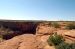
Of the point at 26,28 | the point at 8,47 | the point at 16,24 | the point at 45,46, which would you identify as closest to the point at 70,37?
the point at 45,46

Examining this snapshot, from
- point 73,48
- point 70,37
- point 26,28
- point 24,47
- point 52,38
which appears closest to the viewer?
point 73,48

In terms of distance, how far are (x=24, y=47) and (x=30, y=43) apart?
113cm

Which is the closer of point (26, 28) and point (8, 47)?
point (8, 47)

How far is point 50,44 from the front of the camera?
1320cm

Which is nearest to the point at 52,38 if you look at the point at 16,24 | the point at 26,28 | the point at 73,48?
the point at 73,48

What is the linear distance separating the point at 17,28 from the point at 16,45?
75.6 ft

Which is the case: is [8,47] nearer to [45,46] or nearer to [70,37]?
[45,46]

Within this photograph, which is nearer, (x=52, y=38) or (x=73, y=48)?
(x=73, y=48)

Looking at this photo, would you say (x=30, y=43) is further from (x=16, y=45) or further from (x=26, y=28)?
(x=26, y=28)

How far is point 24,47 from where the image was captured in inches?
506

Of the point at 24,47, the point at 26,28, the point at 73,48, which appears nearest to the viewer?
the point at 73,48

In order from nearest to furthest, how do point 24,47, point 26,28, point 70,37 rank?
point 24,47 < point 70,37 < point 26,28

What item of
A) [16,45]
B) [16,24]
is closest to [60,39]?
[16,45]

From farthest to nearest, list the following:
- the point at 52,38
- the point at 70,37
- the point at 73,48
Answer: the point at 70,37 → the point at 52,38 → the point at 73,48
